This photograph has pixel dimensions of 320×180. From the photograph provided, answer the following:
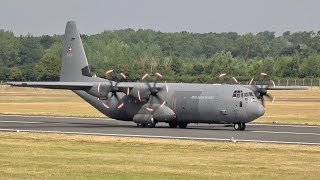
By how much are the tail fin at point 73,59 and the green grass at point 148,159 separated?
1834 centimetres

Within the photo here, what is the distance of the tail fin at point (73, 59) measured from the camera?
64125 millimetres

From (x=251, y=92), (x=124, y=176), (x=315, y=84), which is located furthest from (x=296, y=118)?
(x=315, y=84)

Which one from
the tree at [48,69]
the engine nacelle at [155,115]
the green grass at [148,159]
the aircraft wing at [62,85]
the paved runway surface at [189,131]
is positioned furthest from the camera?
the tree at [48,69]

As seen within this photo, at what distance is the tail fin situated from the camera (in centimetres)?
6412

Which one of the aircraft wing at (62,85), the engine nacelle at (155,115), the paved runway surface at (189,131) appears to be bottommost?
the paved runway surface at (189,131)

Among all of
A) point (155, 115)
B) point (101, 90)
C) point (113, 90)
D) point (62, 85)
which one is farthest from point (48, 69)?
point (155, 115)

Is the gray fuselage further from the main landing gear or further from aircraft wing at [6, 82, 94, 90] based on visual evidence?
aircraft wing at [6, 82, 94, 90]

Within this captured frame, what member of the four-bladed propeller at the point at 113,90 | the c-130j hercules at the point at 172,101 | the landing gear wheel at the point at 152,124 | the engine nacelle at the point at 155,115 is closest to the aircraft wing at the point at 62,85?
the c-130j hercules at the point at 172,101

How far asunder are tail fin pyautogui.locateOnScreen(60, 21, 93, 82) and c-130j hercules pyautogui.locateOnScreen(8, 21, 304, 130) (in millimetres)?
1794

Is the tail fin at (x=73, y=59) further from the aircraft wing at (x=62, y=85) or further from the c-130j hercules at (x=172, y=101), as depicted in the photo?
the aircraft wing at (x=62, y=85)

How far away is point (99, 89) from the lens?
191 feet

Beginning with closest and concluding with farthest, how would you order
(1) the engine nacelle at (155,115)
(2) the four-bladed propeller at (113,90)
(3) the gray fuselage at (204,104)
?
(3) the gray fuselage at (204,104) < (1) the engine nacelle at (155,115) < (2) the four-bladed propeller at (113,90)

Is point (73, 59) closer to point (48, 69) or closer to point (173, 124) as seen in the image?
point (173, 124)

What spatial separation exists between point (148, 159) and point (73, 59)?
99.8 feet
